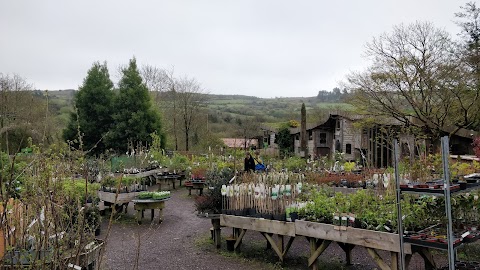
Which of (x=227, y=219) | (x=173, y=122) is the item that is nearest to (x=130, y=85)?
(x=173, y=122)

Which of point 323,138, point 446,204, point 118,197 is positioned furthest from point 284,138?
point 446,204

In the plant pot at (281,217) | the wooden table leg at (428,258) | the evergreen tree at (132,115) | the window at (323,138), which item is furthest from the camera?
the window at (323,138)

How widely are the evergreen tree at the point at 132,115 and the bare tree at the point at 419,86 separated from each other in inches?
478

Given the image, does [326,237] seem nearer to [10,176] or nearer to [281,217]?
[281,217]

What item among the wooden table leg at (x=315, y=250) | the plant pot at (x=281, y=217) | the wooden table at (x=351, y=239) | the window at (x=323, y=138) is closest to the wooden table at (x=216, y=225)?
the plant pot at (x=281, y=217)

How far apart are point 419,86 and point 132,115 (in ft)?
50.9

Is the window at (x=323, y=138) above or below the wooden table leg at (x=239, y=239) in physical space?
above

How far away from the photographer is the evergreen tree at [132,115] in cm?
2464

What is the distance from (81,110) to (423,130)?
18688 mm

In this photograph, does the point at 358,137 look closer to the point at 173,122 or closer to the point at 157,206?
the point at 173,122

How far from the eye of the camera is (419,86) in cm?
1845

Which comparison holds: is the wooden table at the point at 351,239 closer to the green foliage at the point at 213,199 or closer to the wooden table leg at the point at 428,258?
the wooden table leg at the point at 428,258

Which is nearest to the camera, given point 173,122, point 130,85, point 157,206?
point 157,206

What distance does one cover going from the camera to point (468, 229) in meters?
5.20
